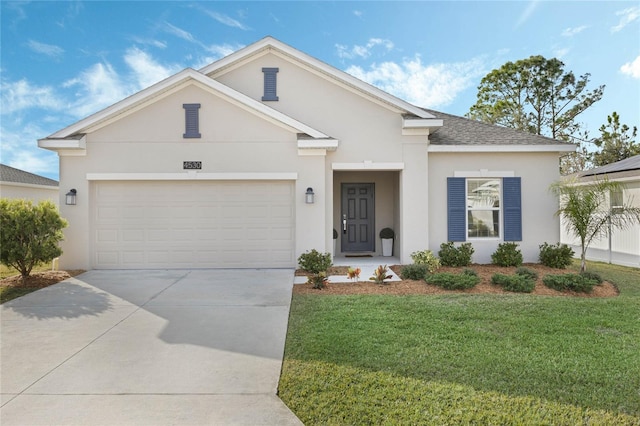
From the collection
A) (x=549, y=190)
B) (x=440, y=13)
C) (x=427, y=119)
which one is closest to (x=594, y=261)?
Answer: (x=549, y=190)

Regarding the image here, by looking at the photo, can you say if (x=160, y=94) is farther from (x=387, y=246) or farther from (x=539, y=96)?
(x=539, y=96)

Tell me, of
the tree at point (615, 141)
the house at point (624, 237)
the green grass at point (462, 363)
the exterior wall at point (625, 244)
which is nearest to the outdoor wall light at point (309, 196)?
the green grass at point (462, 363)

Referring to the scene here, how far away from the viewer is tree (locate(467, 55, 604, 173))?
2447cm

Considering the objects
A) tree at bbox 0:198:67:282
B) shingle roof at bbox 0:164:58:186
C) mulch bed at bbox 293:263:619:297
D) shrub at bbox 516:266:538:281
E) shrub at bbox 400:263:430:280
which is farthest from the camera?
shingle roof at bbox 0:164:58:186

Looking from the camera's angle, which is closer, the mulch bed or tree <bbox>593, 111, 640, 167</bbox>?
the mulch bed

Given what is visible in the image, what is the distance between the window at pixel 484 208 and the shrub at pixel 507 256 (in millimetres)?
549

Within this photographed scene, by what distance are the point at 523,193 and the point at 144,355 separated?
35.0 ft

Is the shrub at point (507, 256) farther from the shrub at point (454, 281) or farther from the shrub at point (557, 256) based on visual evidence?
Result: the shrub at point (454, 281)

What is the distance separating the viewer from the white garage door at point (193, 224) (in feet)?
32.8

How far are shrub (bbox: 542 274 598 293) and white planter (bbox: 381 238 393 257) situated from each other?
15.7 feet

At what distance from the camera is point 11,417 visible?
3211 millimetres

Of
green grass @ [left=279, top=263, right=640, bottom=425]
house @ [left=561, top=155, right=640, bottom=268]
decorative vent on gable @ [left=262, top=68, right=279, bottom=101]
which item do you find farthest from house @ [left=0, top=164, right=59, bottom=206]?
house @ [left=561, top=155, right=640, bottom=268]

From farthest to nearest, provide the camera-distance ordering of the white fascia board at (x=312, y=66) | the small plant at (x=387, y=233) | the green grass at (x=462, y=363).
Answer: the small plant at (x=387, y=233) → the white fascia board at (x=312, y=66) → the green grass at (x=462, y=363)

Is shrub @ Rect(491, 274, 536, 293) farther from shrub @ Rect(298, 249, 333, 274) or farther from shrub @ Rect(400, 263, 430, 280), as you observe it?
shrub @ Rect(298, 249, 333, 274)
